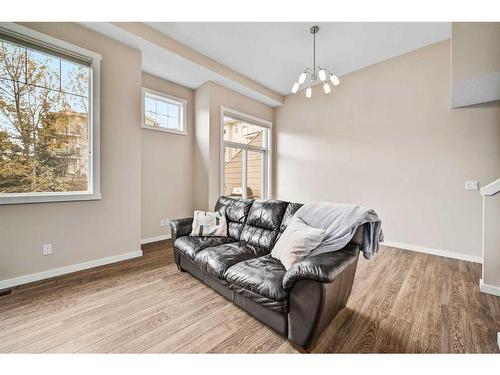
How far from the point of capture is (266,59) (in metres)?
3.69

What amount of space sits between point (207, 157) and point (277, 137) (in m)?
2.11

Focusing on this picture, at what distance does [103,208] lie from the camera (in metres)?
2.83

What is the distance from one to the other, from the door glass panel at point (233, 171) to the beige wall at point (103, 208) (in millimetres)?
1828

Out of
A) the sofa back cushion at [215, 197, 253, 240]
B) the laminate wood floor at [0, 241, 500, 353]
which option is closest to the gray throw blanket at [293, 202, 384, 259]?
the laminate wood floor at [0, 241, 500, 353]

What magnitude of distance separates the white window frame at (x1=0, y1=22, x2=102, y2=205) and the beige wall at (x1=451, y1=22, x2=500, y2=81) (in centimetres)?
454

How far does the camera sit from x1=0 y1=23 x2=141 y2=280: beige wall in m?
2.27

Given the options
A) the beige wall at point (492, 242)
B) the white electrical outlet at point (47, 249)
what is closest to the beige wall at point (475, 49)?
the beige wall at point (492, 242)

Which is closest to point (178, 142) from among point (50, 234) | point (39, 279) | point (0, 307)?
point (50, 234)

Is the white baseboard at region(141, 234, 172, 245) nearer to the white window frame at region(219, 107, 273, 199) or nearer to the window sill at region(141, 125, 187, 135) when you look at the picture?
the white window frame at region(219, 107, 273, 199)

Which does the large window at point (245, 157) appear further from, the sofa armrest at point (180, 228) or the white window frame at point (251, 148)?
the sofa armrest at point (180, 228)

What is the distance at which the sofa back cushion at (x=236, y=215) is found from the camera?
269cm

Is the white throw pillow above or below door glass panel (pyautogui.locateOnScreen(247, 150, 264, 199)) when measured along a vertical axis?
below

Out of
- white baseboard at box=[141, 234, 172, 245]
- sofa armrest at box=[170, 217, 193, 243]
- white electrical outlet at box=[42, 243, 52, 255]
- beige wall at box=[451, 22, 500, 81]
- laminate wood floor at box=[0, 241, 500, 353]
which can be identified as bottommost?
laminate wood floor at box=[0, 241, 500, 353]

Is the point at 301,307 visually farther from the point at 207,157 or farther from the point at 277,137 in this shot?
the point at 277,137
